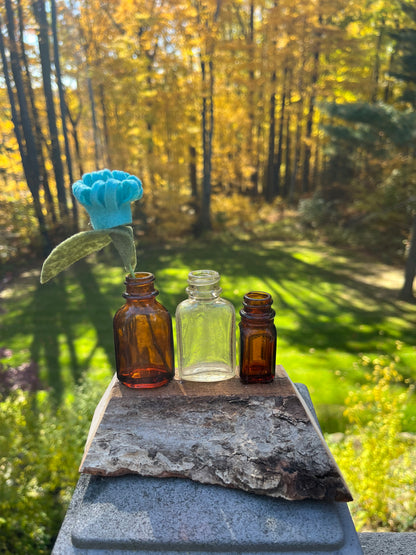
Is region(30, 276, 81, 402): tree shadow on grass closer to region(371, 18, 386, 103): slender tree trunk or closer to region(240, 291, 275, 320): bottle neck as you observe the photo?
region(240, 291, 275, 320): bottle neck

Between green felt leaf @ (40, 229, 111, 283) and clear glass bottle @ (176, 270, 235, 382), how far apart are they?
306 millimetres

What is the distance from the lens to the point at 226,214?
35.4 ft

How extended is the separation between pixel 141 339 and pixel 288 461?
0.55m

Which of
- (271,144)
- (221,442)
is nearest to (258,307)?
(221,442)

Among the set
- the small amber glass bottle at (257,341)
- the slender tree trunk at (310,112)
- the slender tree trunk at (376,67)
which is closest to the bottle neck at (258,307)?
the small amber glass bottle at (257,341)

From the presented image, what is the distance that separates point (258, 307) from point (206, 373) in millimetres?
295

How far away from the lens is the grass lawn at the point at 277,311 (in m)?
4.14

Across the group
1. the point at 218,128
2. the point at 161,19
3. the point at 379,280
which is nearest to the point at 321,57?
the point at 218,128

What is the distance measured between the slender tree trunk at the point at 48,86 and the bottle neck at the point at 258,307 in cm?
766

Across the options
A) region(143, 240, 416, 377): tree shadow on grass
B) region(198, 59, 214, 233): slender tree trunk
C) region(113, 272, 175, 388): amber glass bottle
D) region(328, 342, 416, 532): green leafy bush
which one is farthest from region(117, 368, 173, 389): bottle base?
region(198, 59, 214, 233): slender tree trunk

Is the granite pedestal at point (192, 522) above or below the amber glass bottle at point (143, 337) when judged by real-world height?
below

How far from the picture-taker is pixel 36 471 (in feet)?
7.23

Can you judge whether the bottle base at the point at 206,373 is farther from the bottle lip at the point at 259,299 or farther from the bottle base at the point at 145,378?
the bottle lip at the point at 259,299

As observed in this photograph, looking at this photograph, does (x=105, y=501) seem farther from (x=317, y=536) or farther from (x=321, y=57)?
(x=321, y=57)
